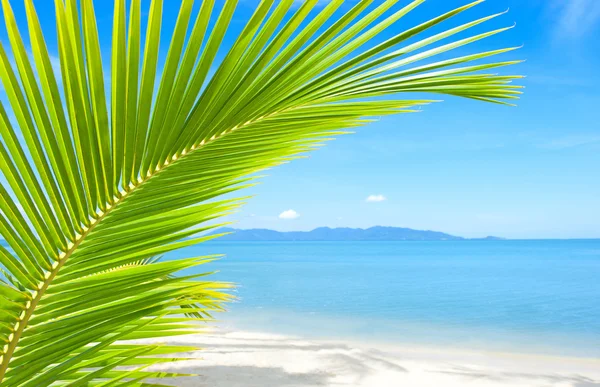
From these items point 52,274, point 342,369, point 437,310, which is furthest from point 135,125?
point 437,310

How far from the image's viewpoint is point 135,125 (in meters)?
0.78

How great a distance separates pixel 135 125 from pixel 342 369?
784cm

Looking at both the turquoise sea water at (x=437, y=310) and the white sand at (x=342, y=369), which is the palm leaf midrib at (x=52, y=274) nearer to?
the white sand at (x=342, y=369)

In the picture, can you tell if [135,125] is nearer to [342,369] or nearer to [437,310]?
[342,369]

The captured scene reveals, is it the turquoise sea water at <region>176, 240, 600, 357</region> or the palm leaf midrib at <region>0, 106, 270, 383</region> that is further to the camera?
the turquoise sea water at <region>176, 240, 600, 357</region>

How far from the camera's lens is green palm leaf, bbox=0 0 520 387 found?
728 mm

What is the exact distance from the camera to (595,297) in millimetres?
24688

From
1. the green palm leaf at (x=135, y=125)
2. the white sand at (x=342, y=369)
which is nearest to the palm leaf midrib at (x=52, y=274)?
the green palm leaf at (x=135, y=125)

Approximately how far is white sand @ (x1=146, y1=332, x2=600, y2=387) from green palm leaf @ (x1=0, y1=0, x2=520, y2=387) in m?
5.61

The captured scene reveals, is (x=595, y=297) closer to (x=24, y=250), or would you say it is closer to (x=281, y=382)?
(x=281, y=382)

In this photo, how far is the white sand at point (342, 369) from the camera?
24.0ft

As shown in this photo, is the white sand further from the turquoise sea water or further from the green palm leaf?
the green palm leaf

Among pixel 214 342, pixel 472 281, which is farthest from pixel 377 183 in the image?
pixel 214 342

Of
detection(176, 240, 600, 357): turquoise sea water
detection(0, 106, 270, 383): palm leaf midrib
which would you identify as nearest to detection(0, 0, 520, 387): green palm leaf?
detection(0, 106, 270, 383): palm leaf midrib
